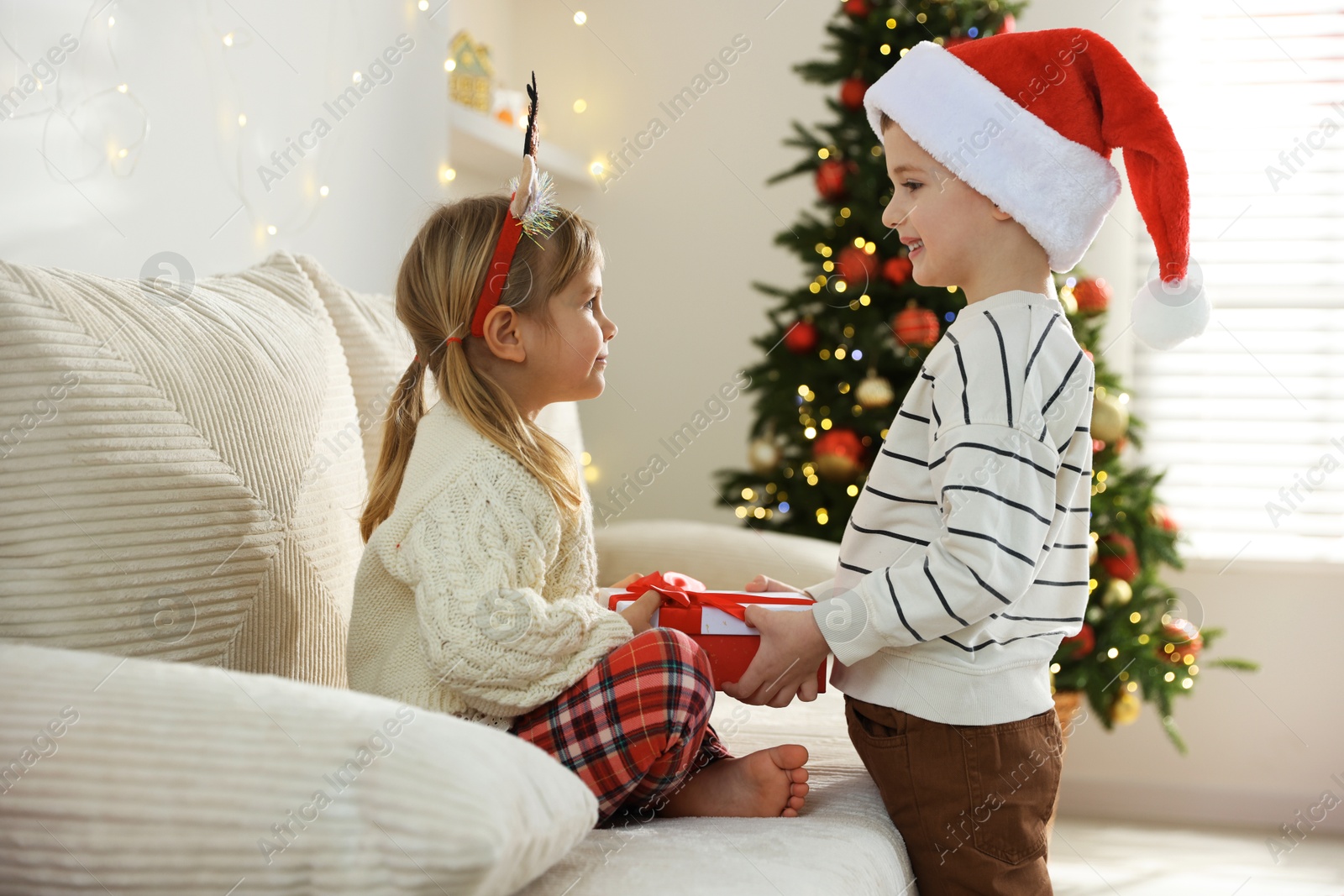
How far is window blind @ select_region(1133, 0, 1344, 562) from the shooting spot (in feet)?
8.75

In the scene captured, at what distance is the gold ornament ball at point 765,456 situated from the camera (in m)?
2.49

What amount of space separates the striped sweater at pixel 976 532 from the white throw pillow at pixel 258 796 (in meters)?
0.47

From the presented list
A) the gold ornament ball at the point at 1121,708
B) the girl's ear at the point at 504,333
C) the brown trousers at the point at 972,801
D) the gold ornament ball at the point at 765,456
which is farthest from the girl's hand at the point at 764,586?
the gold ornament ball at the point at 1121,708

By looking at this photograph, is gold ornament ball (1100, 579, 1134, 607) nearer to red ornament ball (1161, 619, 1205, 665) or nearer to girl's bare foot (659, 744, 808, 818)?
red ornament ball (1161, 619, 1205, 665)

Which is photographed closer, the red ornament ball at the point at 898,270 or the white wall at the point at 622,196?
the white wall at the point at 622,196

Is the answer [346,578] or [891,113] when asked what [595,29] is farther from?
[346,578]

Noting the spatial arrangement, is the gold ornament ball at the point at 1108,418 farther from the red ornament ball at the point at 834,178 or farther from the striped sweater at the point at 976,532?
the striped sweater at the point at 976,532

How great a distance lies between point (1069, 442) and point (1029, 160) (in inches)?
12.2

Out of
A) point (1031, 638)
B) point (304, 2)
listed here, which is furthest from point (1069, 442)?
point (304, 2)

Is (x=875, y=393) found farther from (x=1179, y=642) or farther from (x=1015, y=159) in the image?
(x=1015, y=159)

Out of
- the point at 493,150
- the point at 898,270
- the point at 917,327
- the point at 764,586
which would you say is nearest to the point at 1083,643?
the point at 917,327

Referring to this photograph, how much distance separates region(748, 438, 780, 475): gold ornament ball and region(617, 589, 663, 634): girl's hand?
1334 mm

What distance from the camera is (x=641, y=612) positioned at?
1.18 m

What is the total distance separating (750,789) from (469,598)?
358 mm
